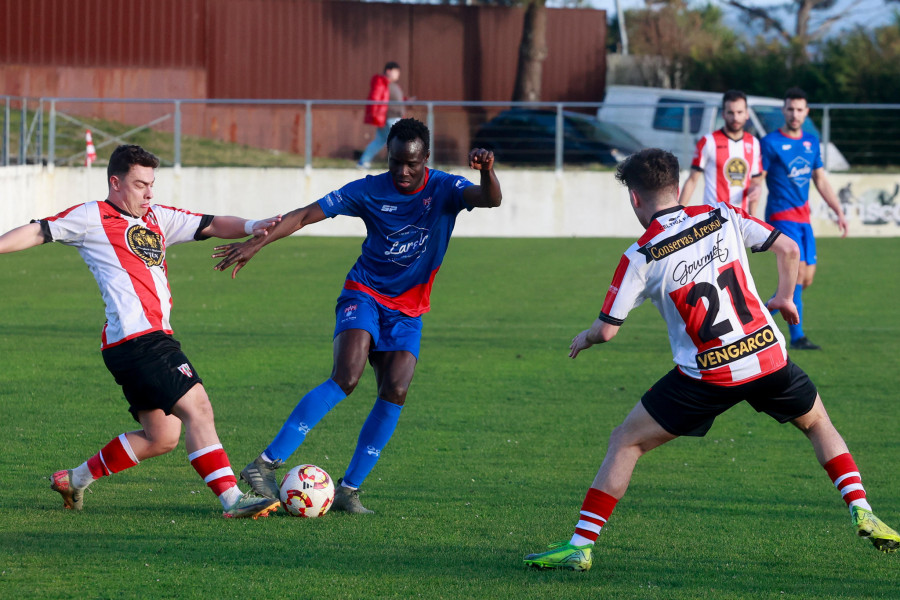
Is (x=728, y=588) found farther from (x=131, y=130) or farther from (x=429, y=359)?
(x=131, y=130)

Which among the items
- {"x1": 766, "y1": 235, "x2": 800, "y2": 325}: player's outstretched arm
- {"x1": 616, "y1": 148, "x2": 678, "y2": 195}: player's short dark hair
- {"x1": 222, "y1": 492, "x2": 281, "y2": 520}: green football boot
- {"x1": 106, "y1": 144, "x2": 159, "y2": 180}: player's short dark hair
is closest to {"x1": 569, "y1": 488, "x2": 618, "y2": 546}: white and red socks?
{"x1": 766, "y1": 235, "x2": 800, "y2": 325}: player's outstretched arm

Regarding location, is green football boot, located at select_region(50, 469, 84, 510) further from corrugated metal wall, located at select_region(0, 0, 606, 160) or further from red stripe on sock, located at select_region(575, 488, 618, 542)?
corrugated metal wall, located at select_region(0, 0, 606, 160)

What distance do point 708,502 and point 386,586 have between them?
2087 millimetres

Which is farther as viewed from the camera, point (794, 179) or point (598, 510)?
point (794, 179)

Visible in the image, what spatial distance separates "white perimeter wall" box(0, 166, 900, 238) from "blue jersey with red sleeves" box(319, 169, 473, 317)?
53.3ft

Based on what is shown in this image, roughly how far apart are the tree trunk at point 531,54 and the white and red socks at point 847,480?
27860mm

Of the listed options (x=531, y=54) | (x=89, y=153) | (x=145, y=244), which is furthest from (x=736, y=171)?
(x=531, y=54)

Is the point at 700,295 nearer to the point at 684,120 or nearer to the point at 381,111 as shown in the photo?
the point at 381,111

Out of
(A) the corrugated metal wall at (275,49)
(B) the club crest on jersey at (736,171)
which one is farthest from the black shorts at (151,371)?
(A) the corrugated metal wall at (275,49)

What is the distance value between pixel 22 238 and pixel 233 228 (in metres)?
1.00

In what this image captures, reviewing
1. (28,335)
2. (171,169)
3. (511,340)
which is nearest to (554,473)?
(511,340)

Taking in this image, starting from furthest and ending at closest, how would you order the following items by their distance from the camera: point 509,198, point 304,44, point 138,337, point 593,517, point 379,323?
point 304,44
point 509,198
point 379,323
point 138,337
point 593,517

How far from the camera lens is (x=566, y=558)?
4.70 meters

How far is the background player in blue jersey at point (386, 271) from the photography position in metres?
5.72
